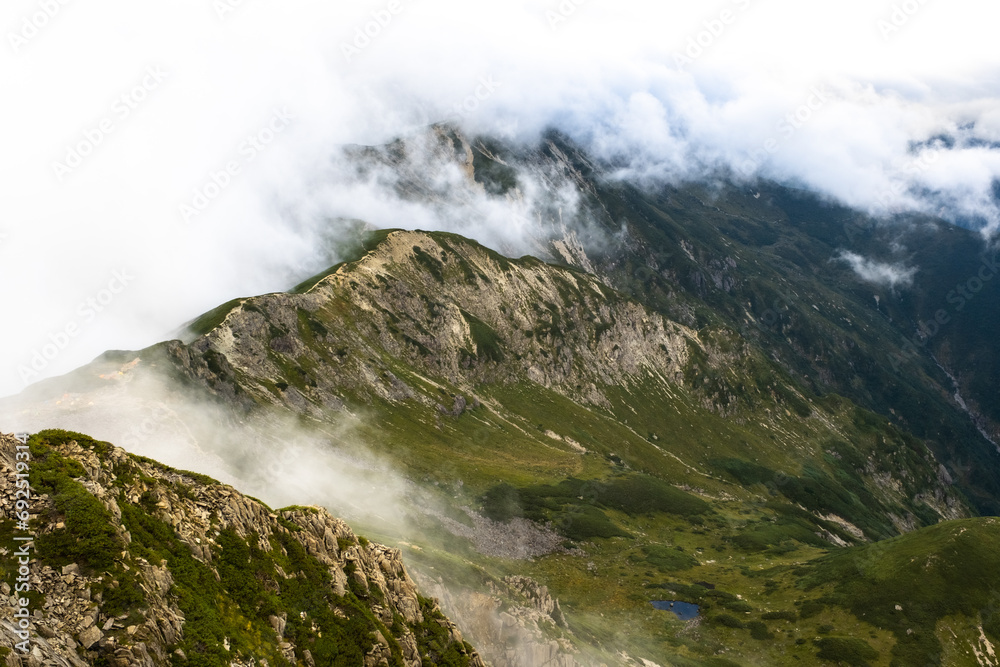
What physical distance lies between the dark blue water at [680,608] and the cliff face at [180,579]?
412 ft

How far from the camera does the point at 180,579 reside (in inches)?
1917

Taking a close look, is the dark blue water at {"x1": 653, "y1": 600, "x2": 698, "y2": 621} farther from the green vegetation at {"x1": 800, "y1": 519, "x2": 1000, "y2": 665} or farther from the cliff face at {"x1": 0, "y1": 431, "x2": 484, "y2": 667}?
the cliff face at {"x1": 0, "y1": 431, "x2": 484, "y2": 667}

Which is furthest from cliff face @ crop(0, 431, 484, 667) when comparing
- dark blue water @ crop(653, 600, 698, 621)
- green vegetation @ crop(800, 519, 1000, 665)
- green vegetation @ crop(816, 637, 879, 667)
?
green vegetation @ crop(800, 519, 1000, 665)

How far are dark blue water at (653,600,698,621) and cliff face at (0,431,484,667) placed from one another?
125517 millimetres

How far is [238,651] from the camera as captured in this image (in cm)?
4712

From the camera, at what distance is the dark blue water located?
577 ft

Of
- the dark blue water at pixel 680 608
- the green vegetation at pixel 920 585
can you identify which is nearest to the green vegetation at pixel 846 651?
the green vegetation at pixel 920 585

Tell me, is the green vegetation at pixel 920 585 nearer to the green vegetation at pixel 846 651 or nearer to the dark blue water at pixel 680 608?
the green vegetation at pixel 846 651

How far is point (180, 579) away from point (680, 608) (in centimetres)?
16287

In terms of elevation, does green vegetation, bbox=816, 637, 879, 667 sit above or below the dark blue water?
above

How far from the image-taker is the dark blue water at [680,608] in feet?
577

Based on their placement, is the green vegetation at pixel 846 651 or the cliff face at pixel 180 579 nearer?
the cliff face at pixel 180 579

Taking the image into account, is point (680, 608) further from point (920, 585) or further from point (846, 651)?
point (920, 585)

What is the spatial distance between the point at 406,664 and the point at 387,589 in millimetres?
9551
